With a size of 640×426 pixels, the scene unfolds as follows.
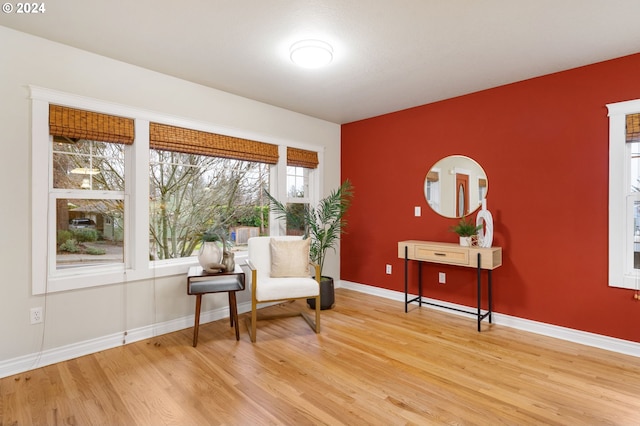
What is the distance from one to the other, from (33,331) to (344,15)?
3.19m

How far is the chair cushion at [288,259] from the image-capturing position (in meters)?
3.30

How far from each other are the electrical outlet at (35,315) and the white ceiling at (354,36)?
80.7 inches

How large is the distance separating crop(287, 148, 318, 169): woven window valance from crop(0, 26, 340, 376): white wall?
109 centimetres

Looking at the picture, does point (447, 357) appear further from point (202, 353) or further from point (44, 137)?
point (44, 137)

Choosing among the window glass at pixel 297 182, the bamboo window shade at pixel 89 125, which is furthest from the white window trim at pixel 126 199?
the window glass at pixel 297 182

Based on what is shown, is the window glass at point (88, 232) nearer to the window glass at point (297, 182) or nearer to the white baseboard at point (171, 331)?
the white baseboard at point (171, 331)

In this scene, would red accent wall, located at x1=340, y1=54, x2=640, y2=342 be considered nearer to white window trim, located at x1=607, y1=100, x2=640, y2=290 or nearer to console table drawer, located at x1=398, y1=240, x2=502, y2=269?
white window trim, located at x1=607, y1=100, x2=640, y2=290

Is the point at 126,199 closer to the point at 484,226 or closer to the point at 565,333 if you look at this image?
the point at 484,226

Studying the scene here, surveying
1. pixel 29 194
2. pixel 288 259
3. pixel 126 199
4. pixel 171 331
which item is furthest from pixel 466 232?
pixel 29 194

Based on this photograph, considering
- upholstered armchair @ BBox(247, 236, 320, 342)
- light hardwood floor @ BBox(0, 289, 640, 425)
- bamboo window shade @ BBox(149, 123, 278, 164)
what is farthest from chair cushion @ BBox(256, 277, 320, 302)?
bamboo window shade @ BBox(149, 123, 278, 164)

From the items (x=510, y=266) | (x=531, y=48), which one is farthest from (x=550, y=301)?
(x=531, y=48)

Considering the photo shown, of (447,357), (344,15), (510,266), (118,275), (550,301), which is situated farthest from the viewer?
(510,266)

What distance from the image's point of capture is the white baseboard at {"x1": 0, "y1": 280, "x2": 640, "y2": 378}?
2394 millimetres

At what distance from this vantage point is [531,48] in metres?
2.56
